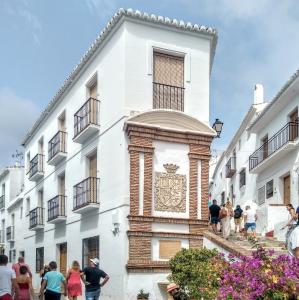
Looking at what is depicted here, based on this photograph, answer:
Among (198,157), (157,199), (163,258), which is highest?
(198,157)

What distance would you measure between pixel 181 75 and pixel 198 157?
2638 millimetres

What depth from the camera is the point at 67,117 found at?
22.3 m

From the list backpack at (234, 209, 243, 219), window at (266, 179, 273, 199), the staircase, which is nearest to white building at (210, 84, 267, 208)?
window at (266, 179, 273, 199)

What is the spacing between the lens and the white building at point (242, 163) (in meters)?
30.6

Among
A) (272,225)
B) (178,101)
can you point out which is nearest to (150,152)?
(178,101)

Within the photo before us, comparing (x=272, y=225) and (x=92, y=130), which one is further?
(x=272, y=225)

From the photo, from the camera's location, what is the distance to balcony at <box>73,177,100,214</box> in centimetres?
1819

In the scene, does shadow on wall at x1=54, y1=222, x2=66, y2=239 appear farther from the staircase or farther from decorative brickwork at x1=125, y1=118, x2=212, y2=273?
the staircase

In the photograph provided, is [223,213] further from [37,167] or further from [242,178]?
[242,178]

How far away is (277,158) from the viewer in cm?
2473

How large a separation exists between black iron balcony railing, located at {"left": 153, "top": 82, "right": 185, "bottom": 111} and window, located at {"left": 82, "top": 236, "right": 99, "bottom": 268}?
4.76 m

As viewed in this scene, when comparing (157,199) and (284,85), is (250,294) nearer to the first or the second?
(157,199)

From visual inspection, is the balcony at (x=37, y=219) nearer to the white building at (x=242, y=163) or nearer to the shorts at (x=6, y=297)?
the white building at (x=242, y=163)

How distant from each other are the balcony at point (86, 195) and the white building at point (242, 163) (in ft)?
38.9
